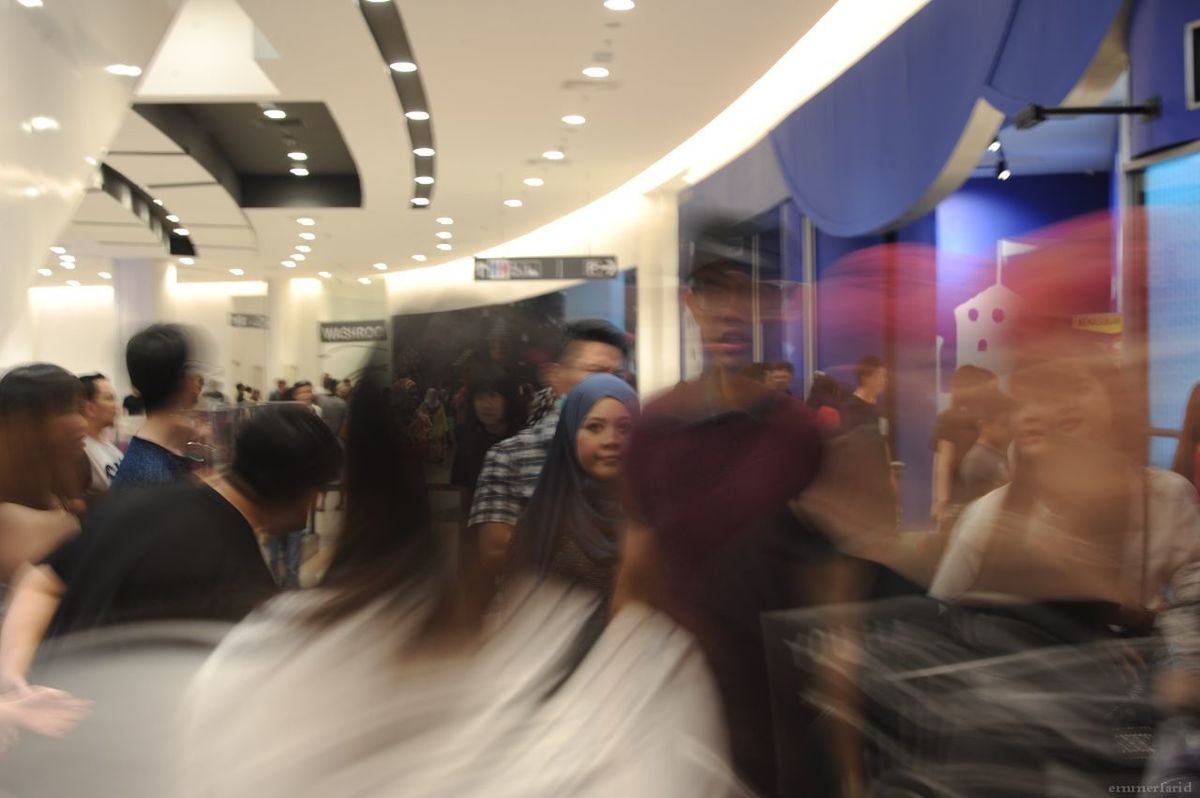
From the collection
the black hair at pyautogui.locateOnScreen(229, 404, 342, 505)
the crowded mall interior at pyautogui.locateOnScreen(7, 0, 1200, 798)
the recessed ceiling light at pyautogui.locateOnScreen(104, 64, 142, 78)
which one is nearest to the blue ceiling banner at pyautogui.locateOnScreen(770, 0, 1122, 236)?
the crowded mall interior at pyautogui.locateOnScreen(7, 0, 1200, 798)

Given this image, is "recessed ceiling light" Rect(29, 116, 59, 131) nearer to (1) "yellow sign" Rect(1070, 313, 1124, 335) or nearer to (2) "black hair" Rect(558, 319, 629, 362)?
(2) "black hair" Rect(558, 319, 629, 362)

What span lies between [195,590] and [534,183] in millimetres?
12048

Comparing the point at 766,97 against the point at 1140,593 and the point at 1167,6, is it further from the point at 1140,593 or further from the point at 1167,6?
the point at 1140,593

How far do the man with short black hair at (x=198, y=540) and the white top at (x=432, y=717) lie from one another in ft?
1.87

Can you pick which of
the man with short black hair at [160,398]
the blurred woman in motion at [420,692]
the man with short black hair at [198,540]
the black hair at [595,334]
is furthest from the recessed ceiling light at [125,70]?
the blurred woman in motion at [420,692]

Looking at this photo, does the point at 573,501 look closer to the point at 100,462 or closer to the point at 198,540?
the point at 198,540

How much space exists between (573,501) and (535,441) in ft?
1.13

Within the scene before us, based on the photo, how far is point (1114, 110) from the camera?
17.0ft

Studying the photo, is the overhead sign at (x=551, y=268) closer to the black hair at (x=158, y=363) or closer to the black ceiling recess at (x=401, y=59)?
the black ceiling recess at (x=401, y=59)

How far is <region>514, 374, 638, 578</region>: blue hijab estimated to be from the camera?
2.84m

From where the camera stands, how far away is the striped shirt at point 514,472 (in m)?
3.09

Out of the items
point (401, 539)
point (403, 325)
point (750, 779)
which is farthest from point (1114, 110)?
point (401, 539)

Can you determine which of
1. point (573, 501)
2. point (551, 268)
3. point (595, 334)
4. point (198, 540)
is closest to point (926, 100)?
point (595, 334)

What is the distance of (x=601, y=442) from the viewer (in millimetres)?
2947
